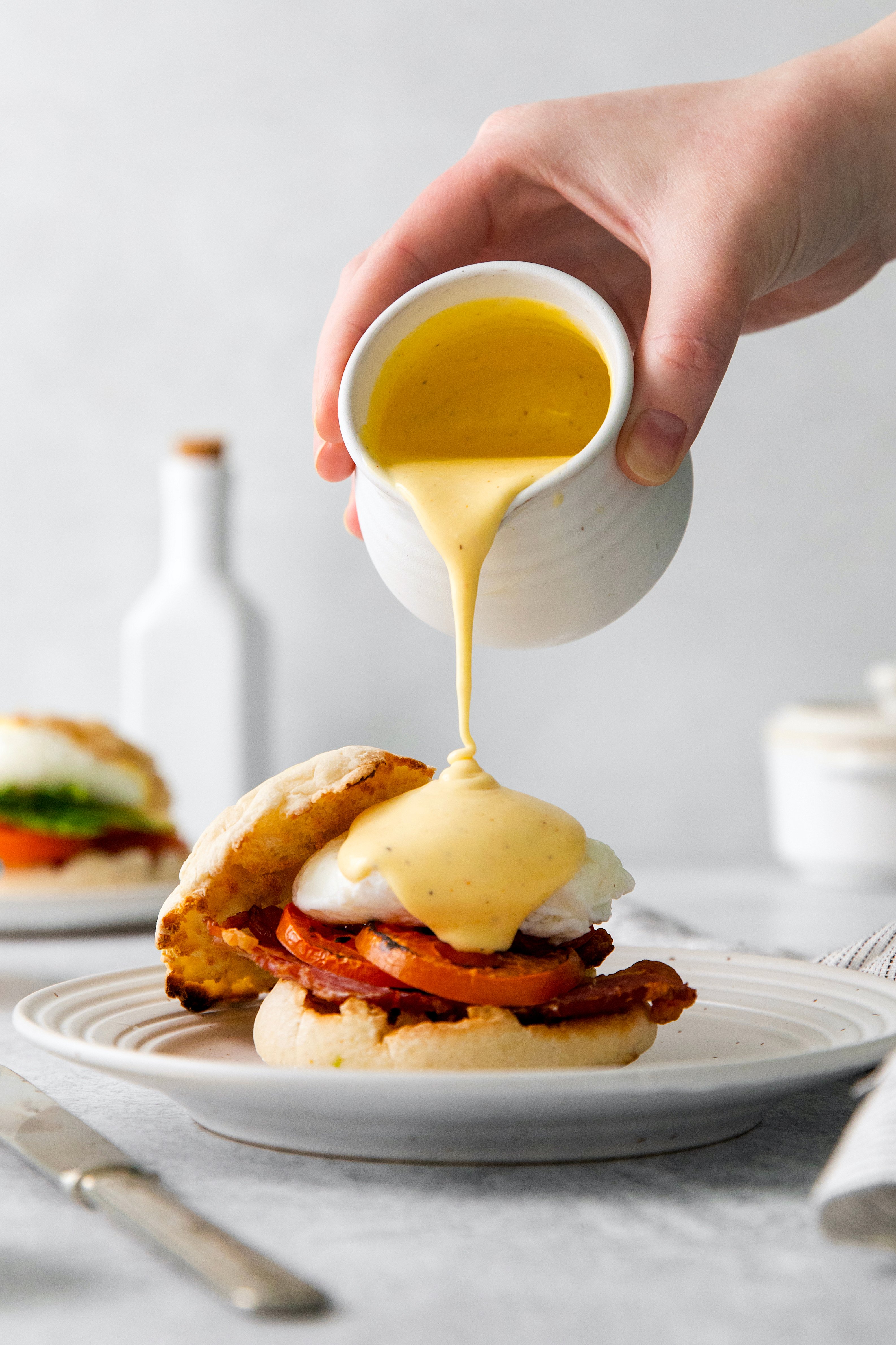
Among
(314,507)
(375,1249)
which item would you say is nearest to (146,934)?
(375,1249)

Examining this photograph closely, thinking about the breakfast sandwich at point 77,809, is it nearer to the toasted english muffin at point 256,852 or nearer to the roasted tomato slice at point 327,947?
the toasted english muffin at point 256,852

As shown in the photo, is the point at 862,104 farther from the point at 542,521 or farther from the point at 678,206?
the point at 542,521

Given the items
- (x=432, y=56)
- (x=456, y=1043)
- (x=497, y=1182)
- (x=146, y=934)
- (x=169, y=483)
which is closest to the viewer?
(x=497, y=1182)

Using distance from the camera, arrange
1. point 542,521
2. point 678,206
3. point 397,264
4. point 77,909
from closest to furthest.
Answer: point 542,521, point 678,206, point 397,264, point 77,909

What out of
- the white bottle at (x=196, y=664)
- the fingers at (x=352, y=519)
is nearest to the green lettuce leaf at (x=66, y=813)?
the white bottle at (x=196, y=664)

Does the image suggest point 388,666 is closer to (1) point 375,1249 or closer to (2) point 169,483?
(2) point 169,483

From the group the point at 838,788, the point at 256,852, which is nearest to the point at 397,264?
the point at 256,852

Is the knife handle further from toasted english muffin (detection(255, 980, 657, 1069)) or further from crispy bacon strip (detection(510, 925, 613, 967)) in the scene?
crispy bacon strip (detection(510, 925, 613, 967))
